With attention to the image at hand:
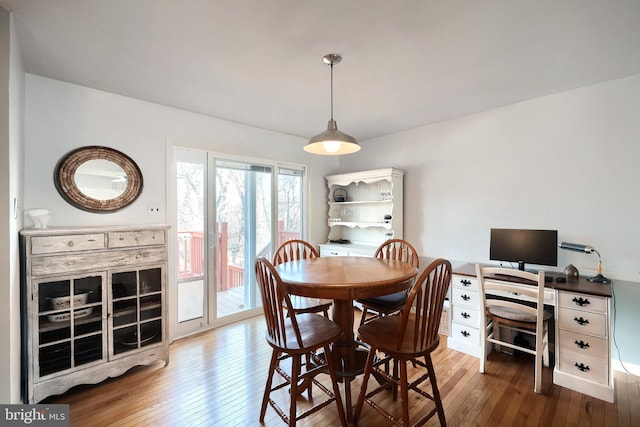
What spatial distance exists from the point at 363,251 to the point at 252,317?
1.71 metres

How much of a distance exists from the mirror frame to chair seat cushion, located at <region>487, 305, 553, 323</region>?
341 centimetres

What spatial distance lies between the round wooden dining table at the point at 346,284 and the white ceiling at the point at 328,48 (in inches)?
61.4

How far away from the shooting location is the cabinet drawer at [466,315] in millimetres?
2656

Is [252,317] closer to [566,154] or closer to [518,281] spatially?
[518,281]

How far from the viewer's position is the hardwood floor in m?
1.83

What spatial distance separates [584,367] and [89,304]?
3762 millimetres

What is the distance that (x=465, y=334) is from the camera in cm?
272

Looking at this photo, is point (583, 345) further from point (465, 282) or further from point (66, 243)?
point (66, 243)

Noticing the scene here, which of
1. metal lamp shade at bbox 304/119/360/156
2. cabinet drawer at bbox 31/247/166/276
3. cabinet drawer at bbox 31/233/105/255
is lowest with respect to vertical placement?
cabinet drawer at bbox 31/247/166/276

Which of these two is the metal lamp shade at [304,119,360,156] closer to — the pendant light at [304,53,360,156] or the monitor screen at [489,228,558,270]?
the pendant light at [304,53,360,156]

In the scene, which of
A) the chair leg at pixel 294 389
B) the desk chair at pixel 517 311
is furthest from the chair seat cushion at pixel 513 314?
the chair leg at pixel 294 389

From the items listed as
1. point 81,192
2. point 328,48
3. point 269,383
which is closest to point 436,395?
point 269,383

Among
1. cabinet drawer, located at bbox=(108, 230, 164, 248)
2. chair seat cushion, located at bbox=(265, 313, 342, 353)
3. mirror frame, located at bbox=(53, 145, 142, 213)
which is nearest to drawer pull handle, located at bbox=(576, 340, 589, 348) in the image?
chair seat cushion, located at bbox=(265, 313, 342, 353)

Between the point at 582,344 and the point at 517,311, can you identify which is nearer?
the point at 582,344
